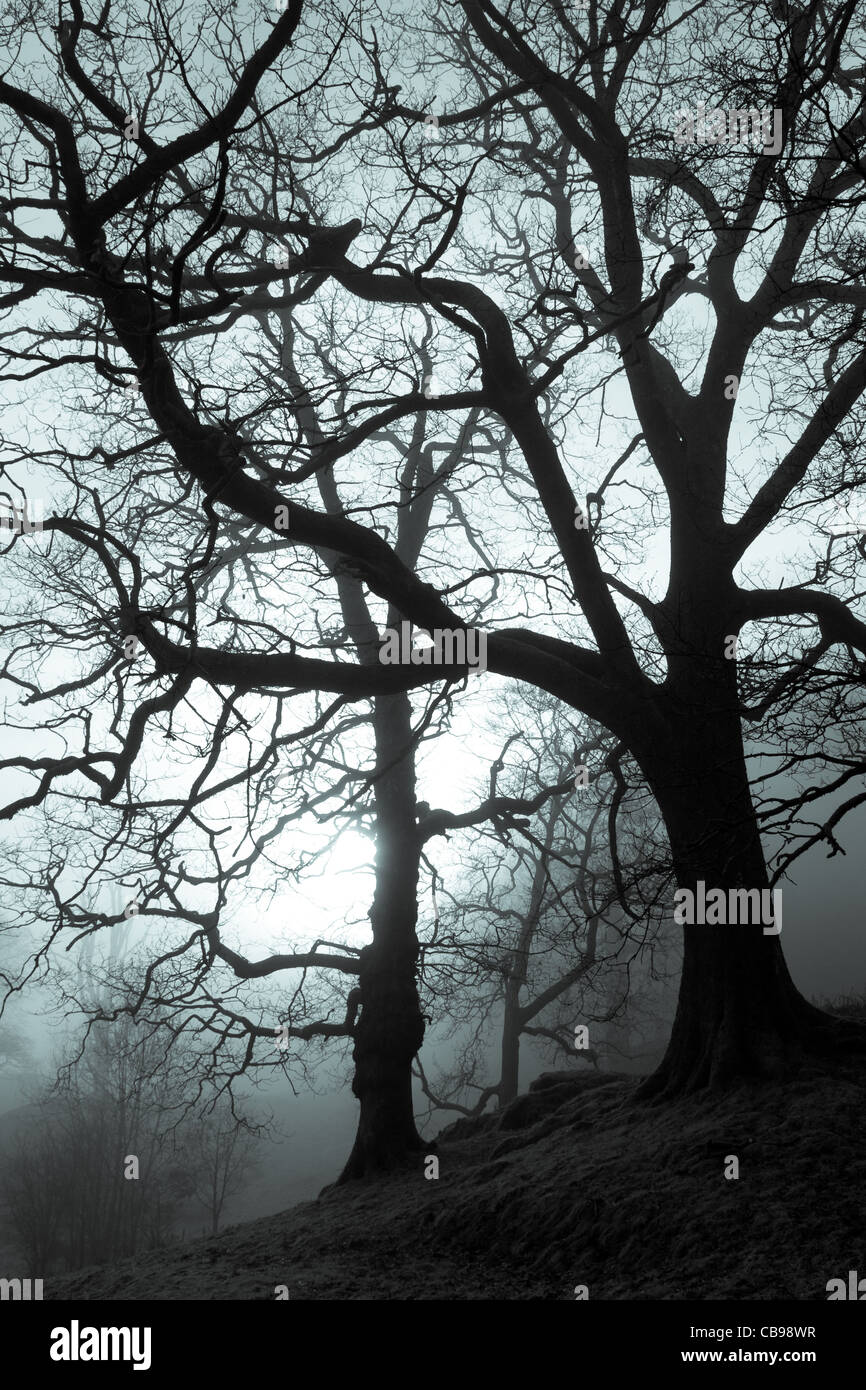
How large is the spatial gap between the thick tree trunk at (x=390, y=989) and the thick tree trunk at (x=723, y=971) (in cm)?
289

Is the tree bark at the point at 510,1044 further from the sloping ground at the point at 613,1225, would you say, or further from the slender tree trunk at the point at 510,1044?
the sloping ground at the point at 613,1225

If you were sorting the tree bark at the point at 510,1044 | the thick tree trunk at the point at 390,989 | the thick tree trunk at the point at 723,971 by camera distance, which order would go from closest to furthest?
1. the thick tree trunk at the point at 723,971
2. the thick tree trunk at the point at 390,989
3. the tree bark at the point at 510,1044

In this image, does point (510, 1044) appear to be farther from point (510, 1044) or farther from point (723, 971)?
point (723, 971)

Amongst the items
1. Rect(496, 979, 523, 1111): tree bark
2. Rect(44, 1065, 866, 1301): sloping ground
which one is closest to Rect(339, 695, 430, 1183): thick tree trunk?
Rect(44, 1065, 866, 1301): sloping ground

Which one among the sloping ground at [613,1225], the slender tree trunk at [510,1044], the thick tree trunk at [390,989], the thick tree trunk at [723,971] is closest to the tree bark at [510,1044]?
the slender tree trunk at [510,1044]

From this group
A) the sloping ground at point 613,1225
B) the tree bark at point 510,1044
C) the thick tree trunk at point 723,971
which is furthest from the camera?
the tree bark at point 510,1044

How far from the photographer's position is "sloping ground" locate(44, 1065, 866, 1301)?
4.55 m

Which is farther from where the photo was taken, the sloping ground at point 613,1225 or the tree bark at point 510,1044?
the tree bark at point 510,1044

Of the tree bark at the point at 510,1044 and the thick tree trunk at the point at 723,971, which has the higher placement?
the thick tree trunk at the point at 723,971

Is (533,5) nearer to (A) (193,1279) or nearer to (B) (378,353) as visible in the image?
(B) (378,353)

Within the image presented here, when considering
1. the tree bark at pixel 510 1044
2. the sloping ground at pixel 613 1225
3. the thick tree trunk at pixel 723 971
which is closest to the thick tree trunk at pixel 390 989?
the sloping ground at pixel 613 1225

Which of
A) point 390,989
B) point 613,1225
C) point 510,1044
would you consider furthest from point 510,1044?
point 613,1225

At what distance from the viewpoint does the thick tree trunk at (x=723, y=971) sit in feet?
22.0
